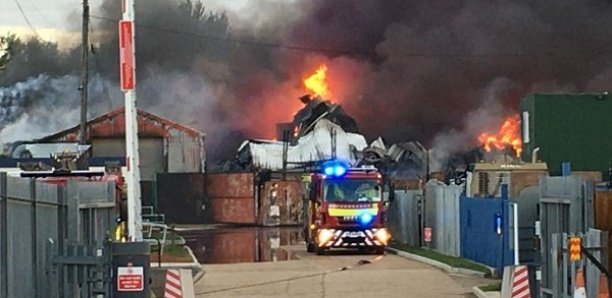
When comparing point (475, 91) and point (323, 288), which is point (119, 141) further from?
point (323, 288)

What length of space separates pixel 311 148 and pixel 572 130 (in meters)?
19.2

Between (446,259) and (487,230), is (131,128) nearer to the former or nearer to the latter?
(487,230)

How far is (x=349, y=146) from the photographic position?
58.4 metres

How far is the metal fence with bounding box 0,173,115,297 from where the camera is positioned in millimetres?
10477

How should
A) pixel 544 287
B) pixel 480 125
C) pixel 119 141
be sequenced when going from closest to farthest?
pixel 544 287 → pixel 480 125 → pixel 119 141

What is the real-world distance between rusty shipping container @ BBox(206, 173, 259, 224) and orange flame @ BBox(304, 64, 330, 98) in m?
7.28

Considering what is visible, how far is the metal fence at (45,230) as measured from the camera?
10.5m

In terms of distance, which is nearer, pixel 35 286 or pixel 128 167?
pixel 35 286

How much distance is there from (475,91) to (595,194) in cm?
4305

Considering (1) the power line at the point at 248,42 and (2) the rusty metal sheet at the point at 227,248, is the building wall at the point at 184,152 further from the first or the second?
(2) the rusty metal sheet at the point at 227,248

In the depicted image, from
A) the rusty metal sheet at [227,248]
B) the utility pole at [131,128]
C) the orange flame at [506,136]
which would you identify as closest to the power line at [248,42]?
the orange flame at [506,136]

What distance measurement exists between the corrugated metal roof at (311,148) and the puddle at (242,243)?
251 inches

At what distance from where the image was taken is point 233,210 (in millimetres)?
57281

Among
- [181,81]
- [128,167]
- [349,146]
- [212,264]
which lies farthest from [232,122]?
[128,167]
